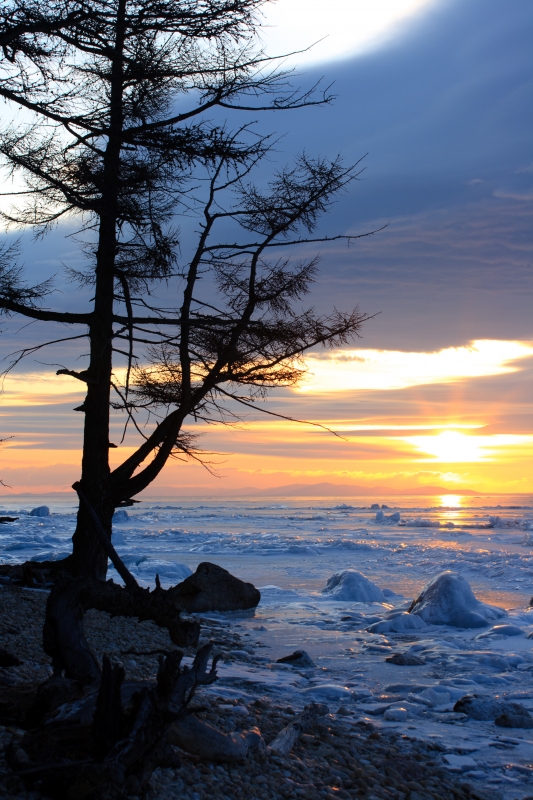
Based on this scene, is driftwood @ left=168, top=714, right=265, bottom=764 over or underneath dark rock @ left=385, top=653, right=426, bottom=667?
over

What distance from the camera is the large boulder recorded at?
38.4 ft

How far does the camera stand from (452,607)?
425 inches

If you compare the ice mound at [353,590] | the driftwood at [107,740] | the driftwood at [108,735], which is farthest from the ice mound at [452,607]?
the driftwood at [107,740]

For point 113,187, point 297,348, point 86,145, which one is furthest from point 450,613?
point 86,145

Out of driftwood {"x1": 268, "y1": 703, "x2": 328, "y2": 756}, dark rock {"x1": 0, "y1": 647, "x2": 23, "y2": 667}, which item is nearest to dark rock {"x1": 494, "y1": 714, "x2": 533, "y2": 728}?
driftwood {"x1": 268, "y1": 703, "x2": 328, "y2": 756}

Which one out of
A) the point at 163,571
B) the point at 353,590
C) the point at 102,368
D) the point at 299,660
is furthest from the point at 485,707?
the point at 163,571

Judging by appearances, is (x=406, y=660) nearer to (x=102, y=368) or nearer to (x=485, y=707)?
(x=485, y=707)

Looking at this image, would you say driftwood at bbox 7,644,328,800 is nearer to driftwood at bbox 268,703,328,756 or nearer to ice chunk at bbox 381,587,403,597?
driftwood at bbox 268,703,328,756

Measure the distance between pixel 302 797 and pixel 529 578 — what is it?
14369mm

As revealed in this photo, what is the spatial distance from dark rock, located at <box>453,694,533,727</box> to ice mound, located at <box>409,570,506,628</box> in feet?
14.0

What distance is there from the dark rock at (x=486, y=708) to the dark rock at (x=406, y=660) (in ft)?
5.65

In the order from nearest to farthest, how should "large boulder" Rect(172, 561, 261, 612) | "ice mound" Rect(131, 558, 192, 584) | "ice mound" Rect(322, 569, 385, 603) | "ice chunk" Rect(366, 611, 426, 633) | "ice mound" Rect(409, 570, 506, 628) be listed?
"ice chunk" Rect(366, 611, 426, 633)
"ice mound" Rect(409, 570, 506, 628)
"large boulder" Rect(172, 561, 261, 612)
"ice mound" Rect(322, 569, 385, 603)
"ice mound" Rect(131, 558, 192, 584)

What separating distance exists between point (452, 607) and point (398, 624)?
41.4 inches

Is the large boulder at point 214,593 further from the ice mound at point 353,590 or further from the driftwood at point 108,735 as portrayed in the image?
the driftwood at point 108,735
